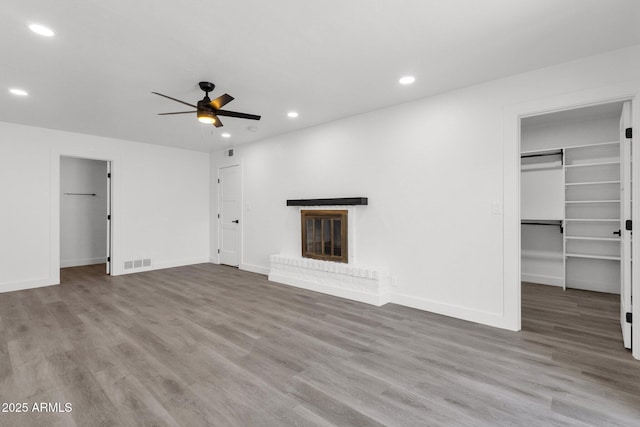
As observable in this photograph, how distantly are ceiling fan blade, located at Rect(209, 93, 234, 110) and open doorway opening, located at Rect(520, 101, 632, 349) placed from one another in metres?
4.28

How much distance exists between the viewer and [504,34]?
2430 millimetres

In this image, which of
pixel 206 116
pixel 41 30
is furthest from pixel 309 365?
pixel 41 30

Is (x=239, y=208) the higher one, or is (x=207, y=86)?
(x=207, y=86)

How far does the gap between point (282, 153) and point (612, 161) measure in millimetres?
5048

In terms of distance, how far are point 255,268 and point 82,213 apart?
177 inches

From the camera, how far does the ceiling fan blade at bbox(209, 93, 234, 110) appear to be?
297cm

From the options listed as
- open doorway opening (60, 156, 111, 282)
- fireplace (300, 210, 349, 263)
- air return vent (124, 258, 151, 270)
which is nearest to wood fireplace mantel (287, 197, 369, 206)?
fireplace (300, 210, 349, 263)

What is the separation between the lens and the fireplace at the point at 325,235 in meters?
4.49

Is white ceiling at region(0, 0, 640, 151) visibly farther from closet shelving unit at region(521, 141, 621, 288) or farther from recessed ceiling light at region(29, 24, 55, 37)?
closet shelving unit at region(521, 141, 621, 288)

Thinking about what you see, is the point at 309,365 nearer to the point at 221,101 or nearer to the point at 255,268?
the point at 221,101

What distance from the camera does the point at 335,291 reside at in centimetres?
439

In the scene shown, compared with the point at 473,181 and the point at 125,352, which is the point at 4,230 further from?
the point at 473,181

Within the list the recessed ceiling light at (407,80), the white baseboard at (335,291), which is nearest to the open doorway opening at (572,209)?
the white baseboard at (335,291)

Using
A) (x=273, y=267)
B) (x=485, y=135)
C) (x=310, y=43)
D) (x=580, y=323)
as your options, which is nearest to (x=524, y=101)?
(x=485, y=135)
